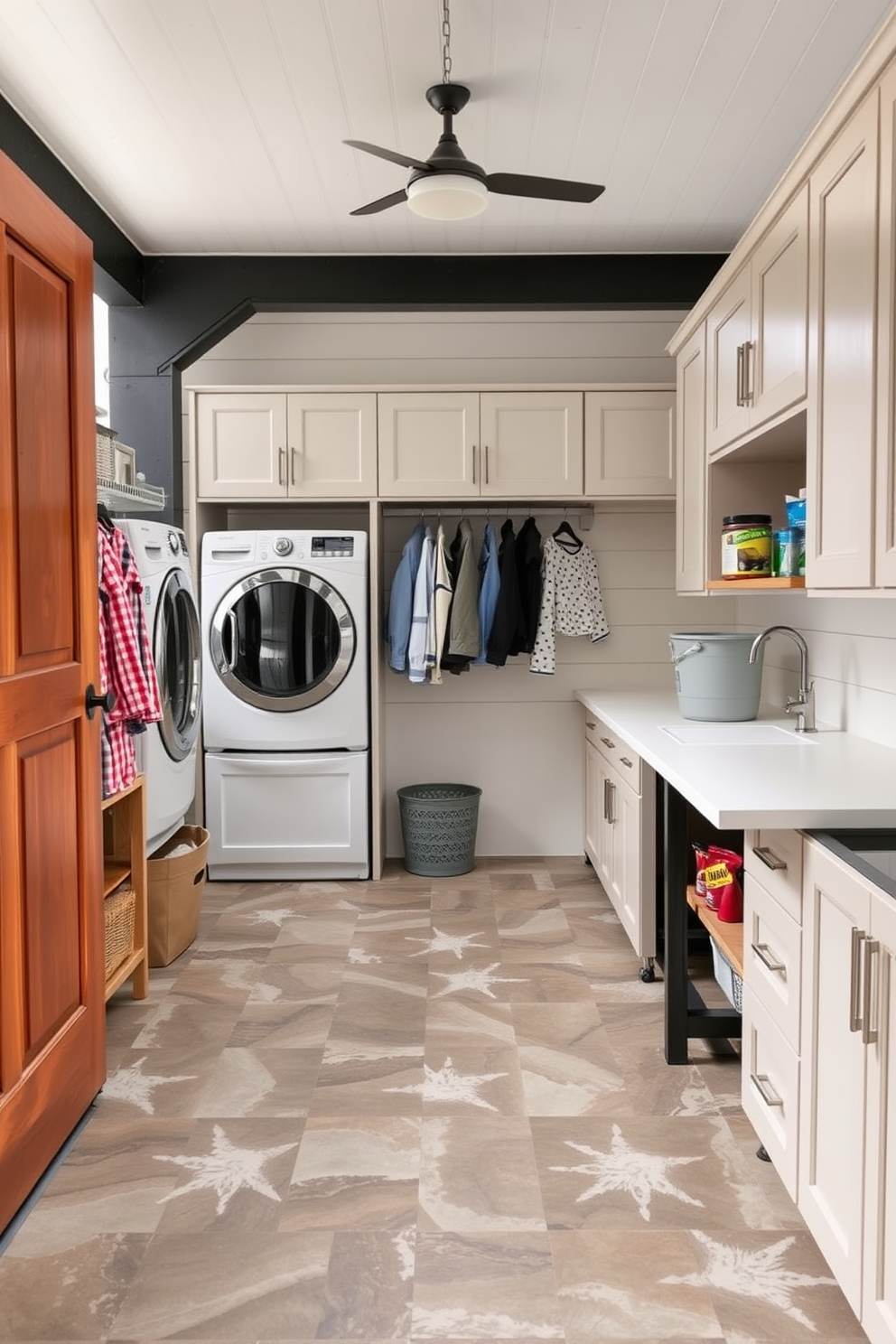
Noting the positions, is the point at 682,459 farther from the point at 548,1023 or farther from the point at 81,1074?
the point at 81,1074

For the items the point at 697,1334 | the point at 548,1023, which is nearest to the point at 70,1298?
the point at 697,1334

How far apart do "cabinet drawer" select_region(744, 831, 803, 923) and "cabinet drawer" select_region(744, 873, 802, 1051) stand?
0.8 inches

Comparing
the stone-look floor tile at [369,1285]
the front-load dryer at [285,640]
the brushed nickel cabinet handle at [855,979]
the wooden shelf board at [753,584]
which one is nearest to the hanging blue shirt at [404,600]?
the front-load dryer at [285,640]

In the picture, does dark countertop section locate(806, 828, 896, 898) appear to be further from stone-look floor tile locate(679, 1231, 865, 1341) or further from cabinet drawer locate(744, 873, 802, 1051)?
stone-look floor tile locate(679, 1231, 865, 1341)

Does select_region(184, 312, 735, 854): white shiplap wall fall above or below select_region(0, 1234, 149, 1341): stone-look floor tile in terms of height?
above

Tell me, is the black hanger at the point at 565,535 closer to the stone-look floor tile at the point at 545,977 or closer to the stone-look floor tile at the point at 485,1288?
the stone-look floor tile at the point at 545,977

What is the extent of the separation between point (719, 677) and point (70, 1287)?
2425 millimetres

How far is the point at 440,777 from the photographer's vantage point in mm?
4695

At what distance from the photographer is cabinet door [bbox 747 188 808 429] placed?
2.28 metres

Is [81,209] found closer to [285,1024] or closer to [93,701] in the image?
[93,701]

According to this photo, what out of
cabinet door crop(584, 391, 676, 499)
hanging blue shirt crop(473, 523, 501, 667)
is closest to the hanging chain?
cabinet door crop(584, 391, 676, 499)

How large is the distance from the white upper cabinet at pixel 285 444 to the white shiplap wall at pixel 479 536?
37cm

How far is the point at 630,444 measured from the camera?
421 centimetres

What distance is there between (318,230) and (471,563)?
144cm
